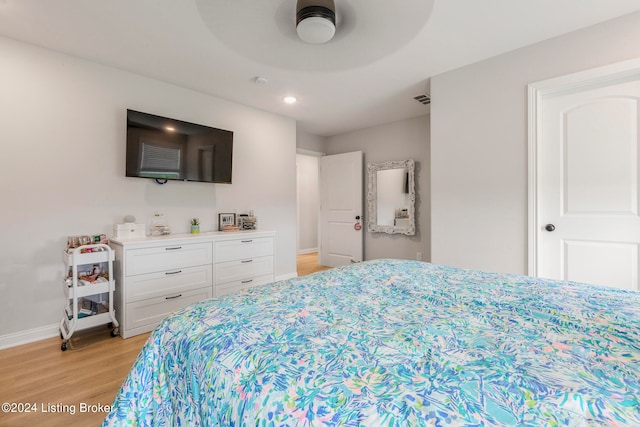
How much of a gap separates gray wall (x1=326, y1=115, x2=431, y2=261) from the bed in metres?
2.94

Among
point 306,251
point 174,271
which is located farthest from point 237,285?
point 306,251

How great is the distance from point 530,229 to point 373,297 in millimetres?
1861

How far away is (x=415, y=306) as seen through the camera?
1.18 m

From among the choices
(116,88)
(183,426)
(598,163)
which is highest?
(116,88)

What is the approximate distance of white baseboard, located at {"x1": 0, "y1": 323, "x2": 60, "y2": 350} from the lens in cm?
228

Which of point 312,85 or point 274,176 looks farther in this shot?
point 274,176

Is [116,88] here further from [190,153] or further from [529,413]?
[529,413]

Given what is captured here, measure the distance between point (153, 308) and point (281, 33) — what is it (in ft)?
8.06

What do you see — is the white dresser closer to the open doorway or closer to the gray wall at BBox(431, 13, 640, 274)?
the gray wall at BBox(431, 13, 640, 274)

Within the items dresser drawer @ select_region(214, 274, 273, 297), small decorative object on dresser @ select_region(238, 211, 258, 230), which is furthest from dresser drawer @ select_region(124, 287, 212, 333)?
small decorative object on dresser @ select_region(238, 211, 258, 230)

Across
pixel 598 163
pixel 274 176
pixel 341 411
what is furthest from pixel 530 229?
pixel 274 176

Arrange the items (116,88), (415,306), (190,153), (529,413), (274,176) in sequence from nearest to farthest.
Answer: (529,413)
(415,306)
(116,88)
(190,153)
(274,176)

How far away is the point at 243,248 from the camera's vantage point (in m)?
3.24

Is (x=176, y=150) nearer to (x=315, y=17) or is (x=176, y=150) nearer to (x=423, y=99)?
(x=315, y=17)
